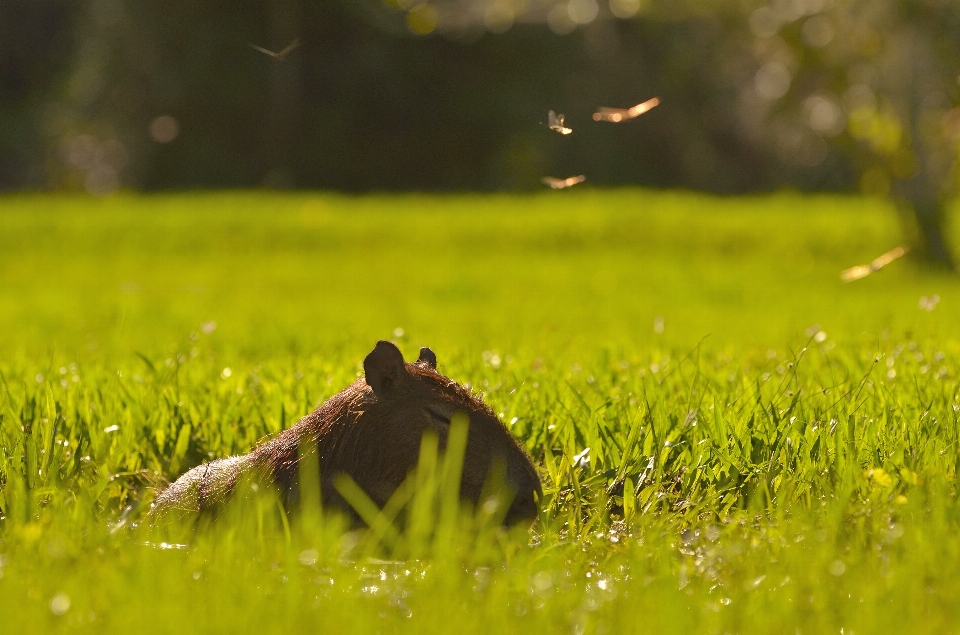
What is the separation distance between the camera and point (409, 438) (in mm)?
3818

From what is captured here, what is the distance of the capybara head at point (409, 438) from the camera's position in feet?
12.4

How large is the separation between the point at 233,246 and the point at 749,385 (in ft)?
41.0

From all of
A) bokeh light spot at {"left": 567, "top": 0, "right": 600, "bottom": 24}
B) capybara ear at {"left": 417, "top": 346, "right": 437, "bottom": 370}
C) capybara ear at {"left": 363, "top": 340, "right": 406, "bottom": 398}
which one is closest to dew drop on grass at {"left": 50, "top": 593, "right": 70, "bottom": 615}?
capybara ear at {"left": 363, "top": 340, "right": 406, "bottom": 398}

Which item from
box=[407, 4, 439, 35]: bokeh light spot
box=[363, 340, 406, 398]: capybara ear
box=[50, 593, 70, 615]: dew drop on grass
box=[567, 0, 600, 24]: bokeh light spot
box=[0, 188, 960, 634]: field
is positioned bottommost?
box=[0, 188, 960, 634]: field

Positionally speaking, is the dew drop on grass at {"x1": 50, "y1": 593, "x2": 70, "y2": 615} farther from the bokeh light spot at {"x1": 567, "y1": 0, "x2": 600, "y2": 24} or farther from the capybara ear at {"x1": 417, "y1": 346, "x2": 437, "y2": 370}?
the bokeh light spot at {"x1": 567, "y1": 0, "x2": 600, "y2": 24}

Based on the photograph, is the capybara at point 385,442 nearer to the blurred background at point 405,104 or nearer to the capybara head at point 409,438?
the capybara head at point 409,438

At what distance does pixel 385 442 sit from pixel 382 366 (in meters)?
0.23

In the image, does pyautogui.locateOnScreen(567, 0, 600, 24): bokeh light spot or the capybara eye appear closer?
the capybara eye

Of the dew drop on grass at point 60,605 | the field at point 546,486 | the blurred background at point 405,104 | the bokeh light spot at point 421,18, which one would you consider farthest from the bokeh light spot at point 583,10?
the dew drop on grass at point 60,605

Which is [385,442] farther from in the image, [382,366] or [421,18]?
[421,18]

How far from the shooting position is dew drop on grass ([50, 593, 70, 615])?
2791 mm

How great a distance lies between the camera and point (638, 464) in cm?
428

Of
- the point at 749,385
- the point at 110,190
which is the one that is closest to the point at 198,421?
the point at 749,385

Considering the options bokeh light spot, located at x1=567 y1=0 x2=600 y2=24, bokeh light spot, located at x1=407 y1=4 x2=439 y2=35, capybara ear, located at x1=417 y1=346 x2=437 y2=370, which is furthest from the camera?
bokeh light spot, located at x1=567 y1=0 x2=600 y2=24
